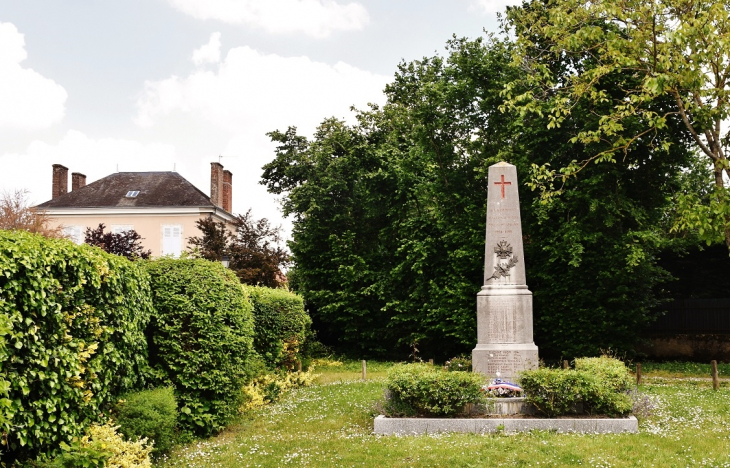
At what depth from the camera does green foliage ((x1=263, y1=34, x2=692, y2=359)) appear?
2180 cm

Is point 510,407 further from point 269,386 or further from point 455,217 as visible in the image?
point 455,217

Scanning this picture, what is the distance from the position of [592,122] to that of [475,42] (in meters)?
5.96

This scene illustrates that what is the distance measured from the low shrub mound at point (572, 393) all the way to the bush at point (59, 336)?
22.5ft

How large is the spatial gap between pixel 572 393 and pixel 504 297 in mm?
3777

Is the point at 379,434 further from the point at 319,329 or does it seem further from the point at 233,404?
the point at 319,329

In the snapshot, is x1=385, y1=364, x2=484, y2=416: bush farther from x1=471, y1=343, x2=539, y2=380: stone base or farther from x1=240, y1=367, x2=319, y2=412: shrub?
x1=240, y1=367, x2=319, y2=412: shrub

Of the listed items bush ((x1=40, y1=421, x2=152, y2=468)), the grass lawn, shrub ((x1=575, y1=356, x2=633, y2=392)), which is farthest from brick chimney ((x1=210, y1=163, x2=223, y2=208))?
bush ((x1=40, y1=421, x2=152, y2=468))

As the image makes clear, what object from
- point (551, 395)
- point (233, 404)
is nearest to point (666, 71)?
point (551, 395)

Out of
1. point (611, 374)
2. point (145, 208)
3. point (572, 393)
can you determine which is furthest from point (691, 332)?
point (145, 208)

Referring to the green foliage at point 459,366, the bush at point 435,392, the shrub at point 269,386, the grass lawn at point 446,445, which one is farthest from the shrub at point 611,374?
the shrub at point 269,386

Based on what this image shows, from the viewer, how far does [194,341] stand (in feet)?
37.1

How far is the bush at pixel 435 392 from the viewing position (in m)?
11.5

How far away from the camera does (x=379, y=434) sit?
1140 cm

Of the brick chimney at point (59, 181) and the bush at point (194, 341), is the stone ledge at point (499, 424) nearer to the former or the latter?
the bush at point (194, 341)
